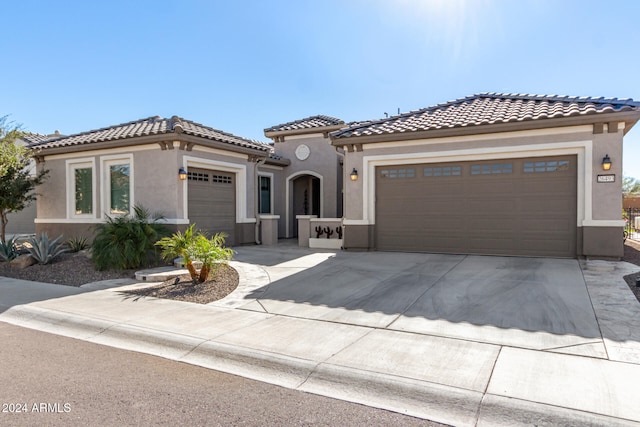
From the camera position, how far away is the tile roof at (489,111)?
10.1 metres

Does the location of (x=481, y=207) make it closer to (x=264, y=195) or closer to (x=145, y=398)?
(x=264, y=195)

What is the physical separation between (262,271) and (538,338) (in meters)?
6.27

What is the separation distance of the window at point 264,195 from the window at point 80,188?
628 cm

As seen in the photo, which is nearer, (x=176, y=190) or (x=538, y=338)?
(x=538, y=338)

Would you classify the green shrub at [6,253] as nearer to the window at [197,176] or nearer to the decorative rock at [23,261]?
the decorative rock at [23,261]

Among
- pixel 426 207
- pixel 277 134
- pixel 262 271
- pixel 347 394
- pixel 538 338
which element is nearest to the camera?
pixel 347 394

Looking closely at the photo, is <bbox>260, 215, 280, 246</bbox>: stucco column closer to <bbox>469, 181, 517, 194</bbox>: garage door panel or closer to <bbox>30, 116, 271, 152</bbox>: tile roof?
<bbox>30, 116, 271, 152</bbox>: tile roof

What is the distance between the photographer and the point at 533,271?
8828 millimetres

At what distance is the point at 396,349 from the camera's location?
15.6ft

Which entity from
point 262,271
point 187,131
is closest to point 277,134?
point 187,131

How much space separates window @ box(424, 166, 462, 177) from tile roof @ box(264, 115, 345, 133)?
684 cm

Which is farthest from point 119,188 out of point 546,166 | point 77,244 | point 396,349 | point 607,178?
point 607,178

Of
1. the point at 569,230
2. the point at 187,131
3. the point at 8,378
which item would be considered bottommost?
the point at 8,378

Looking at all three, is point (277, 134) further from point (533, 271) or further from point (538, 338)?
point (538, 338)
